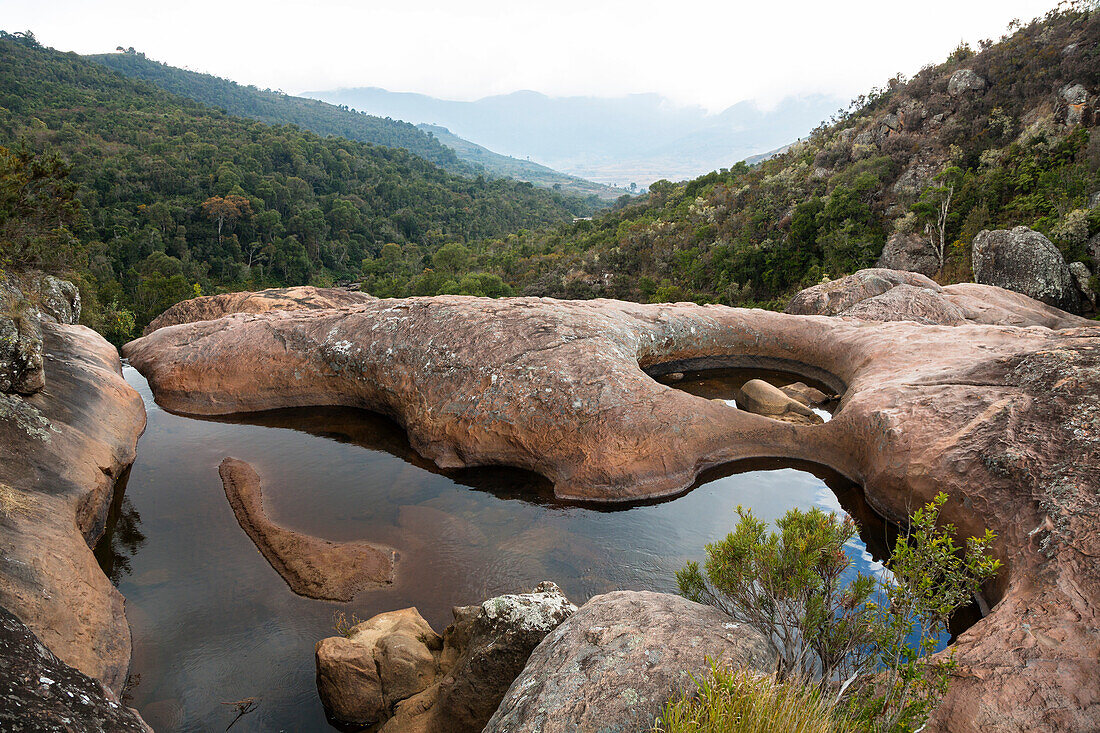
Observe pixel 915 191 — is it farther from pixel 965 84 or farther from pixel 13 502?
pixel 13 502

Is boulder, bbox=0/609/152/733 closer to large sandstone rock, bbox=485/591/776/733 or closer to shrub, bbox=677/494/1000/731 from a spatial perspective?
large sandstone rock, bbox=485/591/776/733

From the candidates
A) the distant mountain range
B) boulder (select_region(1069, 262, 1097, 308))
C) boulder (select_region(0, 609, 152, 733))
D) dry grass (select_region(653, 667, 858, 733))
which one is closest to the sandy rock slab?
boulder (select_region(0, 609, 152, 733))

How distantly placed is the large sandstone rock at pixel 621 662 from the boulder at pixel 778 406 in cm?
666

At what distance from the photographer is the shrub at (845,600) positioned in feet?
12.1

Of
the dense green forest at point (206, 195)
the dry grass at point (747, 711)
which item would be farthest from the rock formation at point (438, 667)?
the dense green forest at point (206, 195)

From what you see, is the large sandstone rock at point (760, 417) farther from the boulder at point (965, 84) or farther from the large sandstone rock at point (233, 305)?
the boulder at point (965, 84)

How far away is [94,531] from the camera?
7246 mm

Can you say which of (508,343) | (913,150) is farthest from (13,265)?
(913,150)

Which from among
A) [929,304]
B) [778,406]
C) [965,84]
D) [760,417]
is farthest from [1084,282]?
[965,84]

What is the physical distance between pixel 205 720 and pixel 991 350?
37.8 ft

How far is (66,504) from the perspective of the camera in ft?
21.9

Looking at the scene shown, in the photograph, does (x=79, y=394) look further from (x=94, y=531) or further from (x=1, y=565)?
(x=1, y=565)

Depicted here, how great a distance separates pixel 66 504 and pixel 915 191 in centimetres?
3187

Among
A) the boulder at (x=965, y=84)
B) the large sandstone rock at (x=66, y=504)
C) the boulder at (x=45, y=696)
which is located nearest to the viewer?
the boulder at (x=45, y=696)
